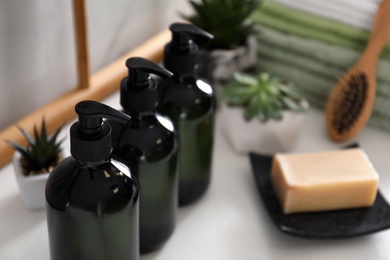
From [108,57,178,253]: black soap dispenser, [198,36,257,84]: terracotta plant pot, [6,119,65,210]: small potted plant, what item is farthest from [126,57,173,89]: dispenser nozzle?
[198,36,257,84]: terracotta plant pot

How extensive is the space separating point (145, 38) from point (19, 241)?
1.34 ft

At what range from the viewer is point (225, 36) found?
90 cm

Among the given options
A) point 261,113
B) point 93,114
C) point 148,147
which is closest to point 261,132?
point 261,113

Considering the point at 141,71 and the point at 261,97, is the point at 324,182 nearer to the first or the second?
the point at 261,97

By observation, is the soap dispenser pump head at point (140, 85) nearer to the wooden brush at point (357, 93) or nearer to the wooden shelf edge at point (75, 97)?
the wooden shelf edge at point (75, 97)

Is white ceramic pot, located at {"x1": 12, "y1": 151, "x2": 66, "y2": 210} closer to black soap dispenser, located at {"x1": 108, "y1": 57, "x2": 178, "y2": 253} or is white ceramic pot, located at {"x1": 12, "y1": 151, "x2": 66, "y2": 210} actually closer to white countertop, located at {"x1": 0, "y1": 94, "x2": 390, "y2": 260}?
white countertop, located at {"x1": 0, "y1": 94, "x2": 390, "y2": 260}

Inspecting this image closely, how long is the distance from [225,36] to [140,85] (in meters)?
0.32

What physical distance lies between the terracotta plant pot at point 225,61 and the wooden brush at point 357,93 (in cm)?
13

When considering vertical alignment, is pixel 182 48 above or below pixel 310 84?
above

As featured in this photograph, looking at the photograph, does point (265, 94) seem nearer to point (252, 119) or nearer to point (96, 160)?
point (252, 119)

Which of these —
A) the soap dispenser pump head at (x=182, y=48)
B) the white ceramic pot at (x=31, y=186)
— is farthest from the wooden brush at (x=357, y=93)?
the white ceramic pot at (x=31, y=186)

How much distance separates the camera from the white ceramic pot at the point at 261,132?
0.81 meters

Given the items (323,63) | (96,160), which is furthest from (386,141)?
(96,160)

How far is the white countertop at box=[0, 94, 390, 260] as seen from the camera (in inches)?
27.3
